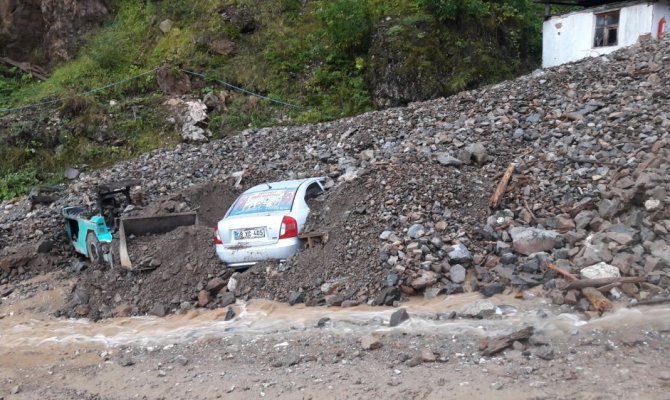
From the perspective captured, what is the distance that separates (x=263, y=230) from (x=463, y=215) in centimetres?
267

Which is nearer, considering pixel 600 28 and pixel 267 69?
pixel 600 28

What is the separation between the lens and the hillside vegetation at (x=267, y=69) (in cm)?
1766

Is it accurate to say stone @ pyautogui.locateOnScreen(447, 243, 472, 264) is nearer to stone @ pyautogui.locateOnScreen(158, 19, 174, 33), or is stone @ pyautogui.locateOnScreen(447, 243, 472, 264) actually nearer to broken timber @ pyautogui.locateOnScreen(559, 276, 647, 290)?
broken timber @ pyautogui.locateOnScreen(559, 276, 647, 290)

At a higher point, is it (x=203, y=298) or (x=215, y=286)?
(x=215, y=286)

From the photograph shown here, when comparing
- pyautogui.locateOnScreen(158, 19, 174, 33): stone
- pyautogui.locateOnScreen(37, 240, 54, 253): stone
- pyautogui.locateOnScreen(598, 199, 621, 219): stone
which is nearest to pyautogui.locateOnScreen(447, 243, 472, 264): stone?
pyautogui.locateOnScreen(598, 199, 621, 219): stone

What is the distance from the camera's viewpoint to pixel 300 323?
6.91 metres

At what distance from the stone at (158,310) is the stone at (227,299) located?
778mm

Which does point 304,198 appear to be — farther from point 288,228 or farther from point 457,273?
point 457,273

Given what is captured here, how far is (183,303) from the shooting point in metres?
7.99

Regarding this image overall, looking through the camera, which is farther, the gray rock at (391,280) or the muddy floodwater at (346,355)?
the gray rock at (391,280)

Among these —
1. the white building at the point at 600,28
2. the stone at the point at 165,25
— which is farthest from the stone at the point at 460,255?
the stone at the point at 165,25

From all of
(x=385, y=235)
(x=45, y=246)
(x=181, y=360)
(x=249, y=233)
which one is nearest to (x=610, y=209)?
(x=385, y=235)

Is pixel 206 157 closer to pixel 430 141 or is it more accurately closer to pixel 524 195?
pixel 430 141

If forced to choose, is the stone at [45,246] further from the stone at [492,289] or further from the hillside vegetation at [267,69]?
the stone at [492,289]
